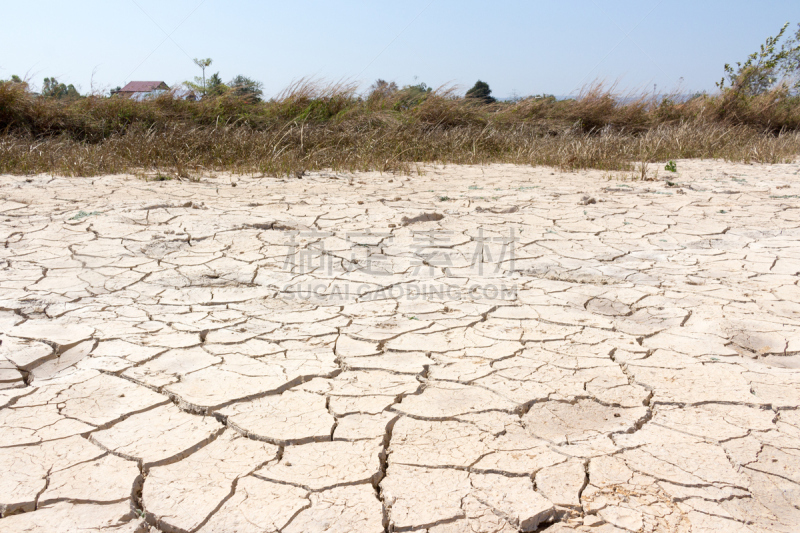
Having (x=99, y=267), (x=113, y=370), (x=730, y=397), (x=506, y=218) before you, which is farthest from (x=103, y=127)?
(x=730, y=397)

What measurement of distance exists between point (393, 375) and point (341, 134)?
19.7ft

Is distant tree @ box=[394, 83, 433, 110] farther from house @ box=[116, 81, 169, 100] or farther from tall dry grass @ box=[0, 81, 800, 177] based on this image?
house @ box=[116, 81, 169, 100]

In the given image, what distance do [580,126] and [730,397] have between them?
31.5 ft

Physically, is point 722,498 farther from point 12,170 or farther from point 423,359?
point 12,170

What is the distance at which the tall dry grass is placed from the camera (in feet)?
20.6

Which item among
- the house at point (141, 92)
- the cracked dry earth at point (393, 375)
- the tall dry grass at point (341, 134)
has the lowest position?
the cracked dry earth at point (393, 375)

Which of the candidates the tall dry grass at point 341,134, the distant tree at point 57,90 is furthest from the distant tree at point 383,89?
the distant tree at point 57,90

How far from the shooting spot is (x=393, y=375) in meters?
2.04

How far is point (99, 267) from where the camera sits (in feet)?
10.3
